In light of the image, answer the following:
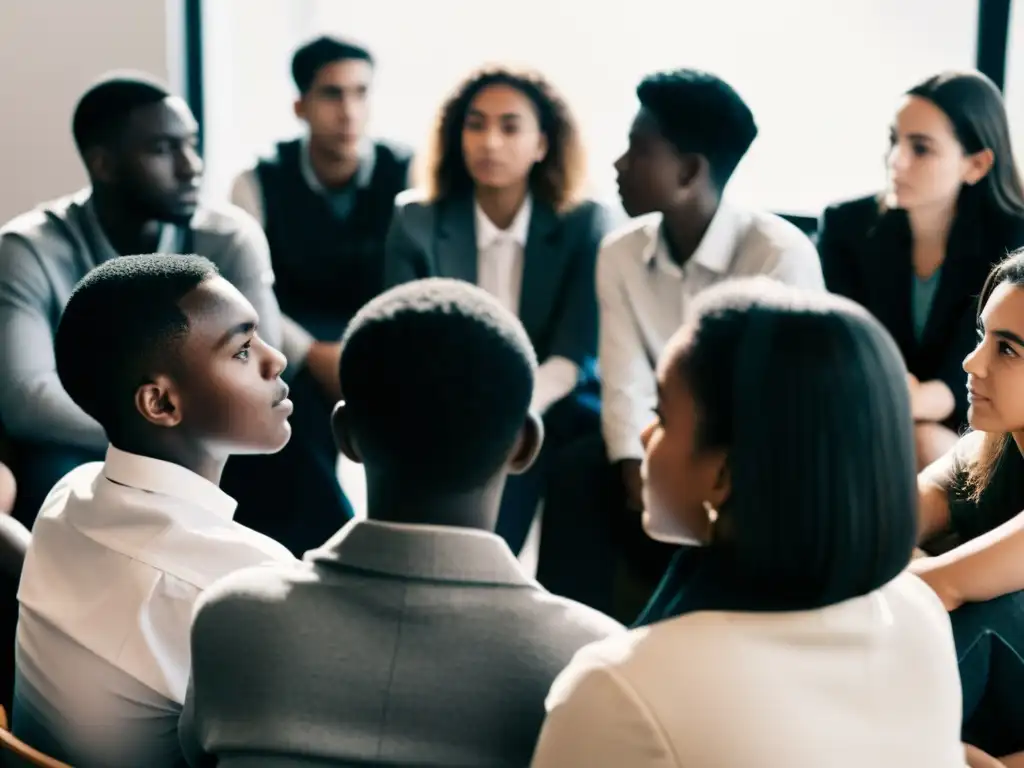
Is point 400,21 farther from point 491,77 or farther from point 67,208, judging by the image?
point 67,208

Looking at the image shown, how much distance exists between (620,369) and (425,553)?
1.71 m

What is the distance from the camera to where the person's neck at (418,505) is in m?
1.17

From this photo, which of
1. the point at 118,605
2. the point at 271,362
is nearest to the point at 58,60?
the point at 271,362

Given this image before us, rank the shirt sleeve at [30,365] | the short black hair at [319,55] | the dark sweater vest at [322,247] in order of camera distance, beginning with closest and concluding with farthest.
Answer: the shirt sleeve at [30,365], the dark sweater vest at [322,247], the short black hair at [319,55]

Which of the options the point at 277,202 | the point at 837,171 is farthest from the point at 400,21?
the point at 837,171

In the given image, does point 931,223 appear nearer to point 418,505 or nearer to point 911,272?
point 911,272

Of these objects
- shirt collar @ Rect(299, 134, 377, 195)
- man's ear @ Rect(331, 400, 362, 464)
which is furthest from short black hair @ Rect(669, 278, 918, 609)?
shirt collar @ Rect(299, 134, 377, 195)

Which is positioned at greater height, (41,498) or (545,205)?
(545,205)

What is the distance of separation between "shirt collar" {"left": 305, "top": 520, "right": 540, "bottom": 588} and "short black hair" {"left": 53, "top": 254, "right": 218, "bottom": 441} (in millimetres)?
536

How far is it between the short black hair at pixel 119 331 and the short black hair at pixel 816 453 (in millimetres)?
788

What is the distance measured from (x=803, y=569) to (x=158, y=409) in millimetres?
860

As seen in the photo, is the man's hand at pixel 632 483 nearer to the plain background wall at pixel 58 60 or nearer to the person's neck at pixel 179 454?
the person's neck at pixel 179 454

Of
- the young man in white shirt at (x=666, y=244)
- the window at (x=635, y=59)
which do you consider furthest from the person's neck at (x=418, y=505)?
the window at (x=635, y=59)

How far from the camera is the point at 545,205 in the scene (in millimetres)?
3094
